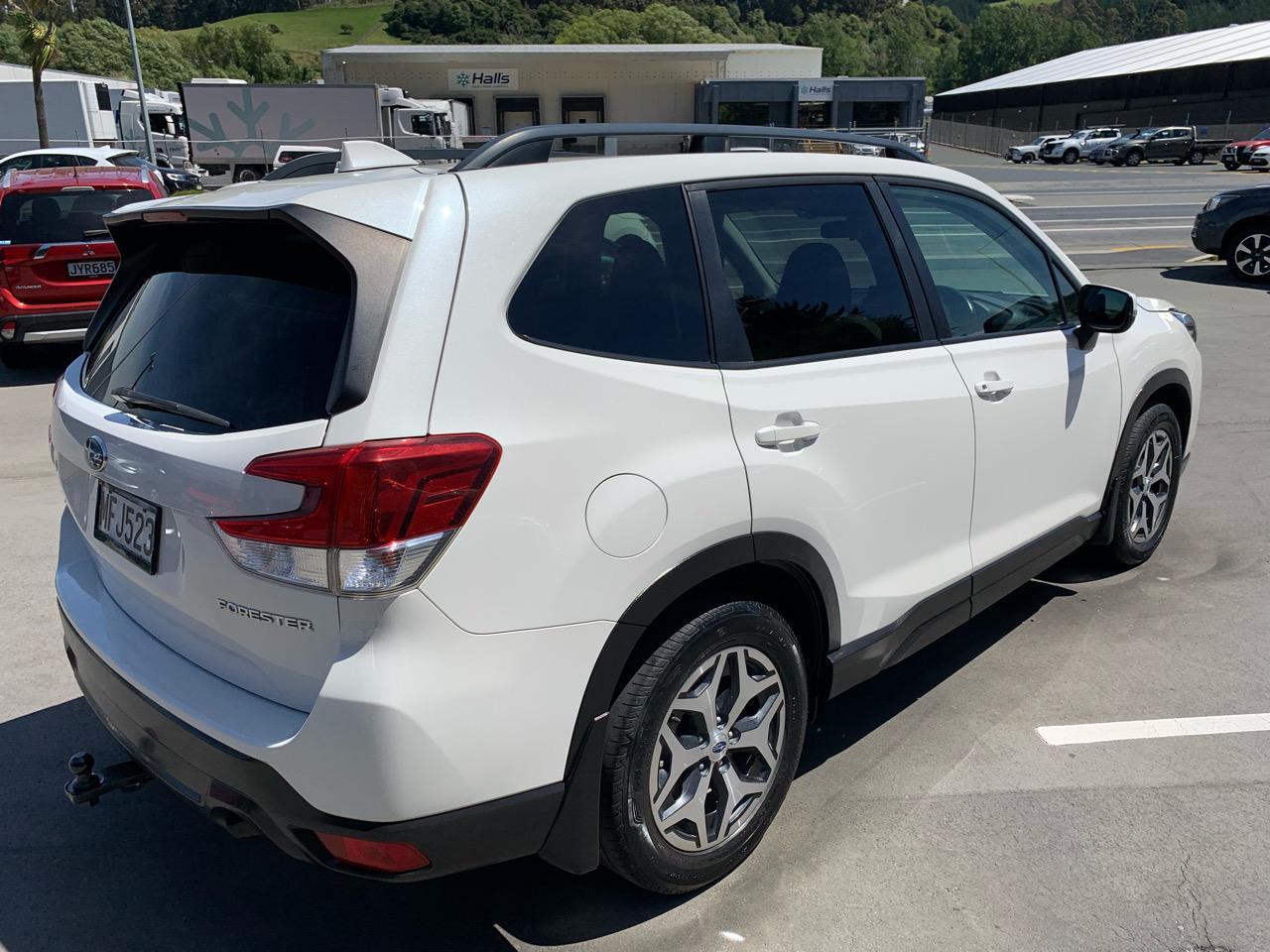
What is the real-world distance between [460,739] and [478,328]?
2.73 feet

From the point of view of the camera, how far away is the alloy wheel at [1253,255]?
1288 cm

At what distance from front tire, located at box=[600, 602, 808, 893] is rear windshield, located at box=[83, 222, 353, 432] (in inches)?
39.3

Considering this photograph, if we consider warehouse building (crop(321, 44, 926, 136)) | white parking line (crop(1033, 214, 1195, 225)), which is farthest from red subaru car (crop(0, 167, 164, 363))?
warehouse building (crop(321, 44, 926, 136))

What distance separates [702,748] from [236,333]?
1495 mm

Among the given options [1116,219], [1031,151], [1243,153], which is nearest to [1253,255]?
[1116,219]

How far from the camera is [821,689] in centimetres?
299

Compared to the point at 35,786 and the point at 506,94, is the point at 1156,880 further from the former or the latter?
the point at 506,94

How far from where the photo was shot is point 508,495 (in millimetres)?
2076

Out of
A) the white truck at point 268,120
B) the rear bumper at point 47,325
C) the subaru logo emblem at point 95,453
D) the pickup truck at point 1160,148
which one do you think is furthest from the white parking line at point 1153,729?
the pickup truck at point 1160,148

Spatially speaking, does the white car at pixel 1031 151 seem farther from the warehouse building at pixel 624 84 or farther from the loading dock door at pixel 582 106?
the loading dock door at pixel 582 106

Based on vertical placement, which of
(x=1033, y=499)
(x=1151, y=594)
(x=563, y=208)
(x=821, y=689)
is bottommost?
(x=1151, y=594)

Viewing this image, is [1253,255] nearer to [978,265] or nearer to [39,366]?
[978,265]

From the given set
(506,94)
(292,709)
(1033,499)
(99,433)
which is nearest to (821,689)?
(1033,499)

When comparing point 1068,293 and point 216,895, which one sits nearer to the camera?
point 216,895
